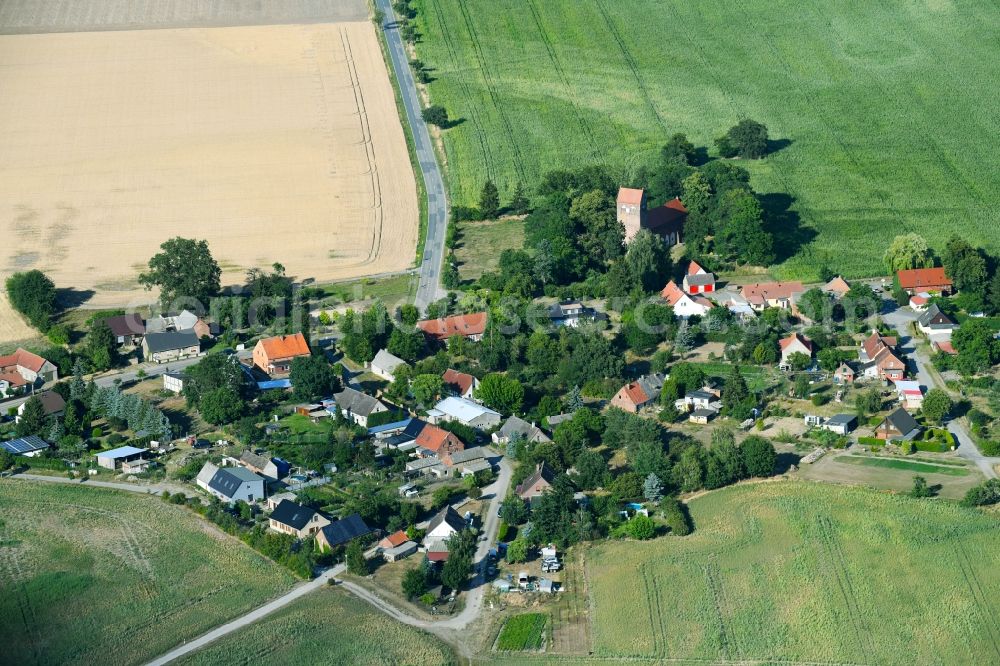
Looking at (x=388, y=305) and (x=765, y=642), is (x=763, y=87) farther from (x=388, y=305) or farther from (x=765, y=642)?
(x=765, y=642)

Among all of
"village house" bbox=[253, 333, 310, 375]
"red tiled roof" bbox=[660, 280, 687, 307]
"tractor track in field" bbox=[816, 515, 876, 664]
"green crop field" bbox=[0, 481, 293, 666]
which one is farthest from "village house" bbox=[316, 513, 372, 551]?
"red tiled roof" bbox=[660, 280, 687, 307]

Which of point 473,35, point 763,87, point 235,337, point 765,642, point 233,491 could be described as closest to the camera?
point 765,642

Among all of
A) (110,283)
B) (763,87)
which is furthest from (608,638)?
(763,87)

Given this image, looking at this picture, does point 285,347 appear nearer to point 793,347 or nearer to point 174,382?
point 174,382

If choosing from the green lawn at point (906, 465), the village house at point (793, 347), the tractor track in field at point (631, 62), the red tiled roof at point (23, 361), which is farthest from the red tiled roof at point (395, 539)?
the tractor track in field at point (631, 62)

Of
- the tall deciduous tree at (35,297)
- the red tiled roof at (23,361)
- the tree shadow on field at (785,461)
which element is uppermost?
the tall deciduous tree at (35,297)

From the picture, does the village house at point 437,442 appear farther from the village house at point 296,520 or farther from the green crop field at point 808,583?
the green crop field at point 808,583

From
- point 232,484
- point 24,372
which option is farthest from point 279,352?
point 232,484
